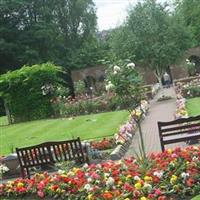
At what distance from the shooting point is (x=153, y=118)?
2528cm

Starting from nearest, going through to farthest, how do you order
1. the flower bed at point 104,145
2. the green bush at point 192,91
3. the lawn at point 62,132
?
the flower bed at point 104,145 → the lawn at point 62,132 → the green bush at point 192,91

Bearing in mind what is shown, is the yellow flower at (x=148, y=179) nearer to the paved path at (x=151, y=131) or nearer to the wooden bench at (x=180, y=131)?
the paved path at (x=151, y=131)

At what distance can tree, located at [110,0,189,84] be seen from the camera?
35469 mm

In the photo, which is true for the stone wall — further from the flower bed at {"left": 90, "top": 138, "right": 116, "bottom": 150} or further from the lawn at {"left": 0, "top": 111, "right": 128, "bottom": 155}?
the flower bed at {"left": 90, "top": 138, "right": 116, "bottom": 150}

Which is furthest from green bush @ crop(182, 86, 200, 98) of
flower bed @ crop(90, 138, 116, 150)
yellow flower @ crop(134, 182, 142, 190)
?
yellow flower @ crop(134, 182, 142, 190)

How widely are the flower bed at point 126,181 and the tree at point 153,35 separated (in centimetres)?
2387

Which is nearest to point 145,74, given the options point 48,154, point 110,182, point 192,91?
point 192,91

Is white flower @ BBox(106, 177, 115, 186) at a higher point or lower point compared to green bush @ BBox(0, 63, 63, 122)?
lower

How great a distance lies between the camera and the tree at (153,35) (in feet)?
116

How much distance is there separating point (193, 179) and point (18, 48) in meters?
43.7

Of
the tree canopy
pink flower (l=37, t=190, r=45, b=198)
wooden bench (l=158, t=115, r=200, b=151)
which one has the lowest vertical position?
pink flower (l=37, t=190, r=45, b=198)

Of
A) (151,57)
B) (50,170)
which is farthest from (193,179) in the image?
(151,57)

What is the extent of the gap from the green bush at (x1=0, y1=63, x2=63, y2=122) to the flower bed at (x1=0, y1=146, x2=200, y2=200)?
24.1m

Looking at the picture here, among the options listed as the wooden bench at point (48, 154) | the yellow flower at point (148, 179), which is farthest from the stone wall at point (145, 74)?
the yellow flower at point (148, 179)
